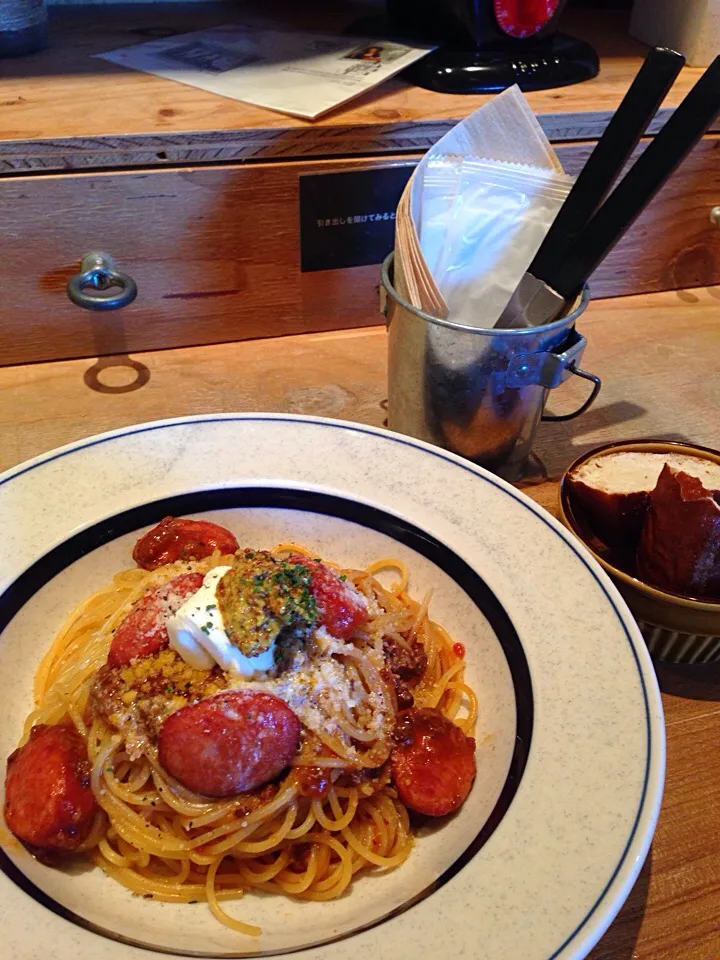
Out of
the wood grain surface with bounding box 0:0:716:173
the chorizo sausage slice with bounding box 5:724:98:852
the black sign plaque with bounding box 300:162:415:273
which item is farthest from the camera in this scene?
the black sign plaque with bounding box 300:162:415:273

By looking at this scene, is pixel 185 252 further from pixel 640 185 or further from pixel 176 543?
pixel 640 185

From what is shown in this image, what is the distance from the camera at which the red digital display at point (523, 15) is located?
5.13 feet

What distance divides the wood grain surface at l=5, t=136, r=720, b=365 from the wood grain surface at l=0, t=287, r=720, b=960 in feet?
0.15

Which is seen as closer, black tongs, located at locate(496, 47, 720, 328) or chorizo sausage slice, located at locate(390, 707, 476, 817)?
chorizo sausage slice, located at locate(390, 707, 476, 817)

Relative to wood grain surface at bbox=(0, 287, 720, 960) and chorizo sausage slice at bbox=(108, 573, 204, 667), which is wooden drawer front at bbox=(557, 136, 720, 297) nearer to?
wood grain surface at bbox=(0, 287, 720, 960)

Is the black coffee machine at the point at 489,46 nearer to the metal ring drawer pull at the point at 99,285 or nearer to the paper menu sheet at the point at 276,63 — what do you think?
the paper menu sheet at the point at 276,63

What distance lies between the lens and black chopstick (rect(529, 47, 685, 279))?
101cm

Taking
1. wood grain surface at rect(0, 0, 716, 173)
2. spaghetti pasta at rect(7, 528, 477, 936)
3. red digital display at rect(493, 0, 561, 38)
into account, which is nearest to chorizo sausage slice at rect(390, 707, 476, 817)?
spaghetti pasta at rect(7, 528, 477, 936)

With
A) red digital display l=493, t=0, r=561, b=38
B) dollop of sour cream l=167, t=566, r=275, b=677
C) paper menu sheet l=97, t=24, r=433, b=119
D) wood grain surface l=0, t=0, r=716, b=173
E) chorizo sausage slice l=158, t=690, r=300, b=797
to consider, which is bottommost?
chorizo sausage slice l=158, t=690, r=300, b=797

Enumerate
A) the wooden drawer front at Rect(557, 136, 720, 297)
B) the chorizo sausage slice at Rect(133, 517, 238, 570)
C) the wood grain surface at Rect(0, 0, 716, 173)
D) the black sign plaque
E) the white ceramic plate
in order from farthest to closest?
the wooden drawer front at Rect(557, 136, 720, 297), the black sign plaque, the wood grain surface at Rect(0, 0, 716, 173), the chorizo sausage slice at Rect(133, 517, 238, 570), the white ceramic plate

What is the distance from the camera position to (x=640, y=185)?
1035 millimetres

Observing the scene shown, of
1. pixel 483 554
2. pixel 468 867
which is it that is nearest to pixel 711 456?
pixel 483 554

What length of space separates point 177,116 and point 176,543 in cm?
83

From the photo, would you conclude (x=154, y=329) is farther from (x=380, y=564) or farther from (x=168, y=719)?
(x=168, y=719)
